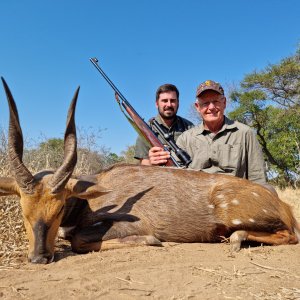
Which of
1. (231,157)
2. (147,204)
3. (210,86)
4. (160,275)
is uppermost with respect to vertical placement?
(210,86)

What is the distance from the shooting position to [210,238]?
4.66 m

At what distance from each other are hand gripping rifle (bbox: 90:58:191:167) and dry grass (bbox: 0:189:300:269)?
2.30m

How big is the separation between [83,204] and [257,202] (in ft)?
6.31

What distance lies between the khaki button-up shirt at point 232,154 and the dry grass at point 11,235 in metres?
2.54

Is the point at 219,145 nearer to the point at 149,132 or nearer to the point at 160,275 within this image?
the point at 149,132

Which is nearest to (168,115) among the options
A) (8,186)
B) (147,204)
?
(147,204)

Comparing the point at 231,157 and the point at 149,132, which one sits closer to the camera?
the point at 231,157

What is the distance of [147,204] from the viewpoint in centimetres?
462

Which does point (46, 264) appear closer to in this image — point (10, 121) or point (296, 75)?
point (10, 121)

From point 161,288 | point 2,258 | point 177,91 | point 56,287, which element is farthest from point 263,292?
point 177,91

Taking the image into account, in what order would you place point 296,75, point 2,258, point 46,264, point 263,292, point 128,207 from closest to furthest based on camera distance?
point 263,292, point 46,264, point 2,258, point 128,207, point 296,75

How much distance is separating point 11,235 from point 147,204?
4.95 ft

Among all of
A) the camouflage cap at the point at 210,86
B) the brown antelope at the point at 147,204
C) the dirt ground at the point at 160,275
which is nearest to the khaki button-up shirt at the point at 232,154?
the camouflage cap at the point at 210,86

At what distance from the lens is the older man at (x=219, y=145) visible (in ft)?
19.1
